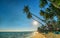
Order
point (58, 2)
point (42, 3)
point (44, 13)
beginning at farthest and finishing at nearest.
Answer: point (44, 13) → point (42, 3) → point (58, 2)

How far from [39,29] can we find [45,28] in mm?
546

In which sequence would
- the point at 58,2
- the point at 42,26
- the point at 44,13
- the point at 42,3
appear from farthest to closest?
the point at 42,26
the point at 44,13
the point at 42,3
the point at 58,2

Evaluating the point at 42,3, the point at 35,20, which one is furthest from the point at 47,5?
the point at 35,20

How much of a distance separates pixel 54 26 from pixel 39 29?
1.37 m

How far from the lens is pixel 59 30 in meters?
15.0

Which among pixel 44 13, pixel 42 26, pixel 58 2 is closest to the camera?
pixel 58 2

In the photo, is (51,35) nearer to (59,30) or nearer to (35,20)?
(59,30)

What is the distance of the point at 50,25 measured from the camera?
15336 mm

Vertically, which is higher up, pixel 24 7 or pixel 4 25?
pixel 24 7

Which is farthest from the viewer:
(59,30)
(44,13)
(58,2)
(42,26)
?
(42,26)

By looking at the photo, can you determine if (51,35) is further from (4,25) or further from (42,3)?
(4,25)

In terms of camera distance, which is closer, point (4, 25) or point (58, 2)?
point (58, 2)

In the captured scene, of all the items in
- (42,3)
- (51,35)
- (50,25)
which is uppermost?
(42,3)

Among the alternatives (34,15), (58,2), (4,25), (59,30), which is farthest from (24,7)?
(58,2)
